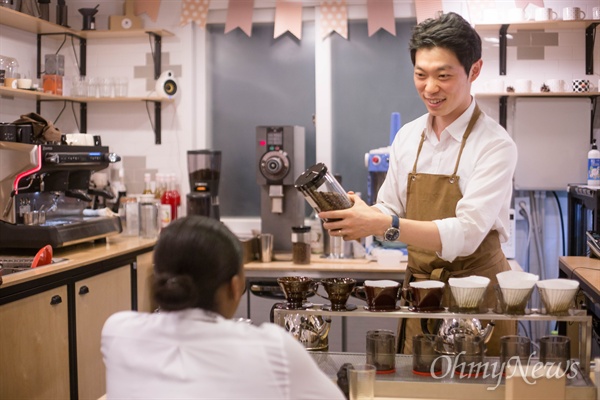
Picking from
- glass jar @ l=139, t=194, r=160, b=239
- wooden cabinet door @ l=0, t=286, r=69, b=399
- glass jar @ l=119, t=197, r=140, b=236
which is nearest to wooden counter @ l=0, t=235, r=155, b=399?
wooden cabinet door @ l=0, t=286, r=69, b=399

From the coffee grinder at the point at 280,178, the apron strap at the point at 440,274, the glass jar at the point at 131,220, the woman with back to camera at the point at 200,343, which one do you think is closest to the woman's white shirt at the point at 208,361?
the woman with back to camera at the point at 200,343

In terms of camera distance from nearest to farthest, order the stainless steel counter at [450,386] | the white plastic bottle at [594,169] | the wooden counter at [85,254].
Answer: the stainless steel counter at [450,386]
the wooden counter at [85,254]
the white plastic bottle at [594,169]

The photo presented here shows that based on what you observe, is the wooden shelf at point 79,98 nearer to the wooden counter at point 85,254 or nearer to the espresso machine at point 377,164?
the wooden counter at point 85,254

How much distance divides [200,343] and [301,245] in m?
3.45

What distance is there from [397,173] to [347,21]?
128 inches

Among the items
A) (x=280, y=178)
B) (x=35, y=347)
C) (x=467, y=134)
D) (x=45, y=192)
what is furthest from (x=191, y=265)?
(x=280, y=178)

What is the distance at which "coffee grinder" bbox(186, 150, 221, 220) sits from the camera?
17.7ft

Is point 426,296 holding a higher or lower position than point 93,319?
higher

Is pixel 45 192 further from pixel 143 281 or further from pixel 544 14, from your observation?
pixel 544 14

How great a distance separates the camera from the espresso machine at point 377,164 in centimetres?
508

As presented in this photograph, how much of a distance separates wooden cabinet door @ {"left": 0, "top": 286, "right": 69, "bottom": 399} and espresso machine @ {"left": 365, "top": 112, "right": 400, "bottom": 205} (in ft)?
7.16

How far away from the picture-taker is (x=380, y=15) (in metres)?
5.52

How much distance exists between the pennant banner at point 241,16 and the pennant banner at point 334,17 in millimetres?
543

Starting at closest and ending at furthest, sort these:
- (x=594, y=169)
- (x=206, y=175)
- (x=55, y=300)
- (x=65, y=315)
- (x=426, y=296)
A: (x=426, y=296), (x=55, y=300), (x=65, y=315), (x=594, y=169), (x=206, y=175)
